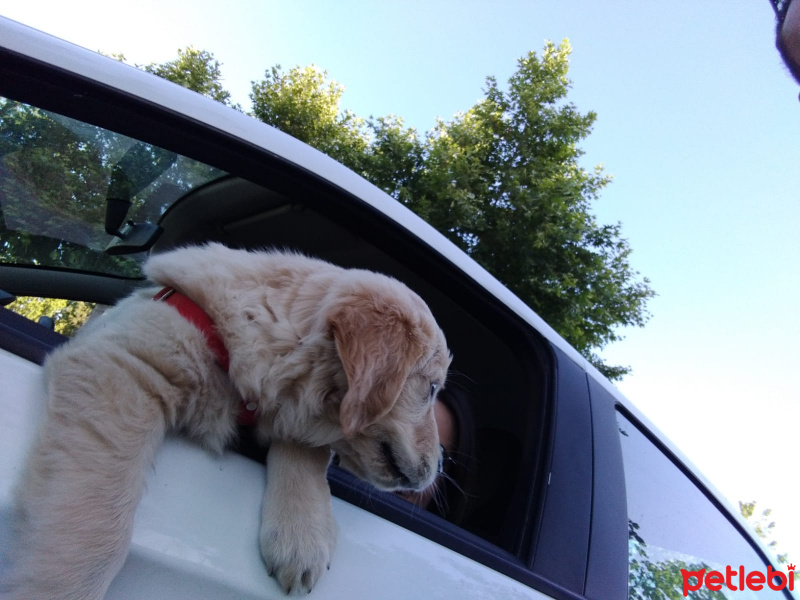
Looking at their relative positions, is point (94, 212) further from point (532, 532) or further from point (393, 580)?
point (532, 532)

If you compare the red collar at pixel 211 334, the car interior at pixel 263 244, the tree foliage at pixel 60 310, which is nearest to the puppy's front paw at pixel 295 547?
the car interior at pixel 263 244

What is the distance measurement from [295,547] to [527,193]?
13.3 meters

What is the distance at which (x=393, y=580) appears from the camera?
1270 mm

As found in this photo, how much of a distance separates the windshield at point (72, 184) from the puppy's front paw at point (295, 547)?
1.39 m

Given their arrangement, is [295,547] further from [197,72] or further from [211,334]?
[197,72]

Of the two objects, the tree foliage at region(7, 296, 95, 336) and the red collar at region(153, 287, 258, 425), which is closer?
the red collar at region(153, 287, 258, 425)

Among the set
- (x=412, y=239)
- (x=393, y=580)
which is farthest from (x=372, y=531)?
(x=412, y=239)

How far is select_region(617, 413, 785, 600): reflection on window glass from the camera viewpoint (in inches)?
80.1

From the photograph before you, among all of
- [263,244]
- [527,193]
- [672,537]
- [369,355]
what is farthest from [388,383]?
[527,193]

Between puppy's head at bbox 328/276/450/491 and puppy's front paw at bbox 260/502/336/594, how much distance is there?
0.91 ft

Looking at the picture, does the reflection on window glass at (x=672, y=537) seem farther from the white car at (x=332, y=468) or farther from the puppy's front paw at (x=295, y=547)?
the puppy's front paw at (x=295, y=547)

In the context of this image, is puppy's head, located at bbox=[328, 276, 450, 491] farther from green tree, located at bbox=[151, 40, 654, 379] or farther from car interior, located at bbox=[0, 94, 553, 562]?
green tree, located at bbox=[151, 40, 654, 379]

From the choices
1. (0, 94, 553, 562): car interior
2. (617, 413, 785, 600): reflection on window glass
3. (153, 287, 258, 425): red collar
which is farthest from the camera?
(617, 413, 785, 600): reflection on window glass

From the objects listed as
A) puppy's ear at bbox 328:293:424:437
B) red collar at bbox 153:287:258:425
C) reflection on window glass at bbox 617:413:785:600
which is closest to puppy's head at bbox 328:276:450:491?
puppy's ear at bbox 328:293:424:437
